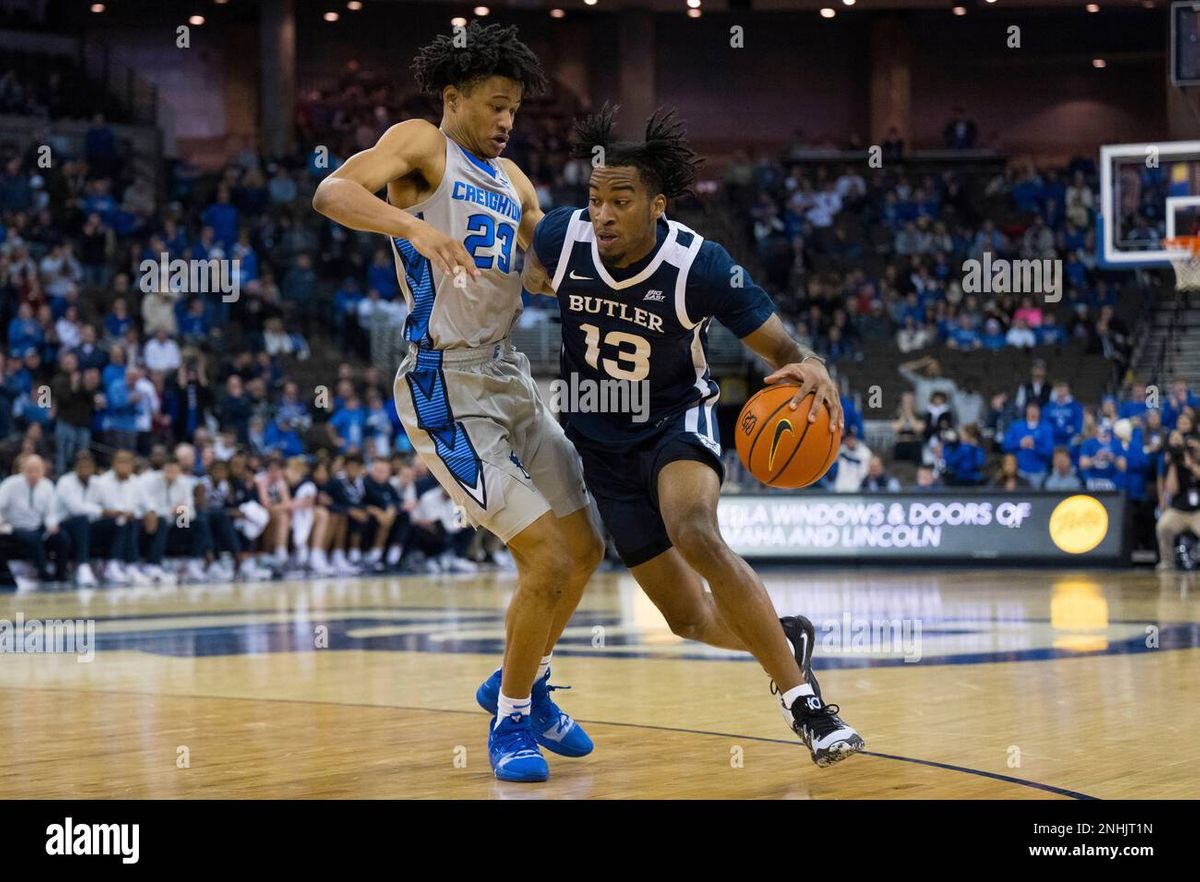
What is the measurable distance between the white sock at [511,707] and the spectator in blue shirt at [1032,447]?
12.7m

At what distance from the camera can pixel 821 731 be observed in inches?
193

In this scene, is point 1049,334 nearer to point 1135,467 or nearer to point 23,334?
point 1135,467

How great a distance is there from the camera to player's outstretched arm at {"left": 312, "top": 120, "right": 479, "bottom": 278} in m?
4.75

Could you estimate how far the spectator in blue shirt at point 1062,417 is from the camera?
1730 centimetres

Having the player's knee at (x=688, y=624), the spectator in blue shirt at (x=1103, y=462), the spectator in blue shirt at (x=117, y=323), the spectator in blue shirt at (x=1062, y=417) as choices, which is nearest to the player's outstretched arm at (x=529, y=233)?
the player's knee at (x=688, y=624)

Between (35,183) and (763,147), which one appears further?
(763,147)

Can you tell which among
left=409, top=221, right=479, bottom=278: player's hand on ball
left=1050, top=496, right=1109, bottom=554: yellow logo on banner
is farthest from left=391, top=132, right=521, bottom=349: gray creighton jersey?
left=1050, top=496, right=1109, bottom=554: yellow logo on banner

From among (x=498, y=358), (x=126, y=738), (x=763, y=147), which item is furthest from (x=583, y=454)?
(x=763, y=147)

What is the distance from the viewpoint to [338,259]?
21688 mm

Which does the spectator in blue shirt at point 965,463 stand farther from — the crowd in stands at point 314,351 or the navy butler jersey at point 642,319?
the navy butler jersey at point 642,319

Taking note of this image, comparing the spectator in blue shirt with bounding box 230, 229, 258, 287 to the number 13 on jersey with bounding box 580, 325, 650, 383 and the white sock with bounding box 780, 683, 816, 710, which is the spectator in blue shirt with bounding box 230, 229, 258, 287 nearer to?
the number 13 on jersey with bounding box 580, 325, 650, 383

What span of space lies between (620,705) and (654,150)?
2441 millimetres
